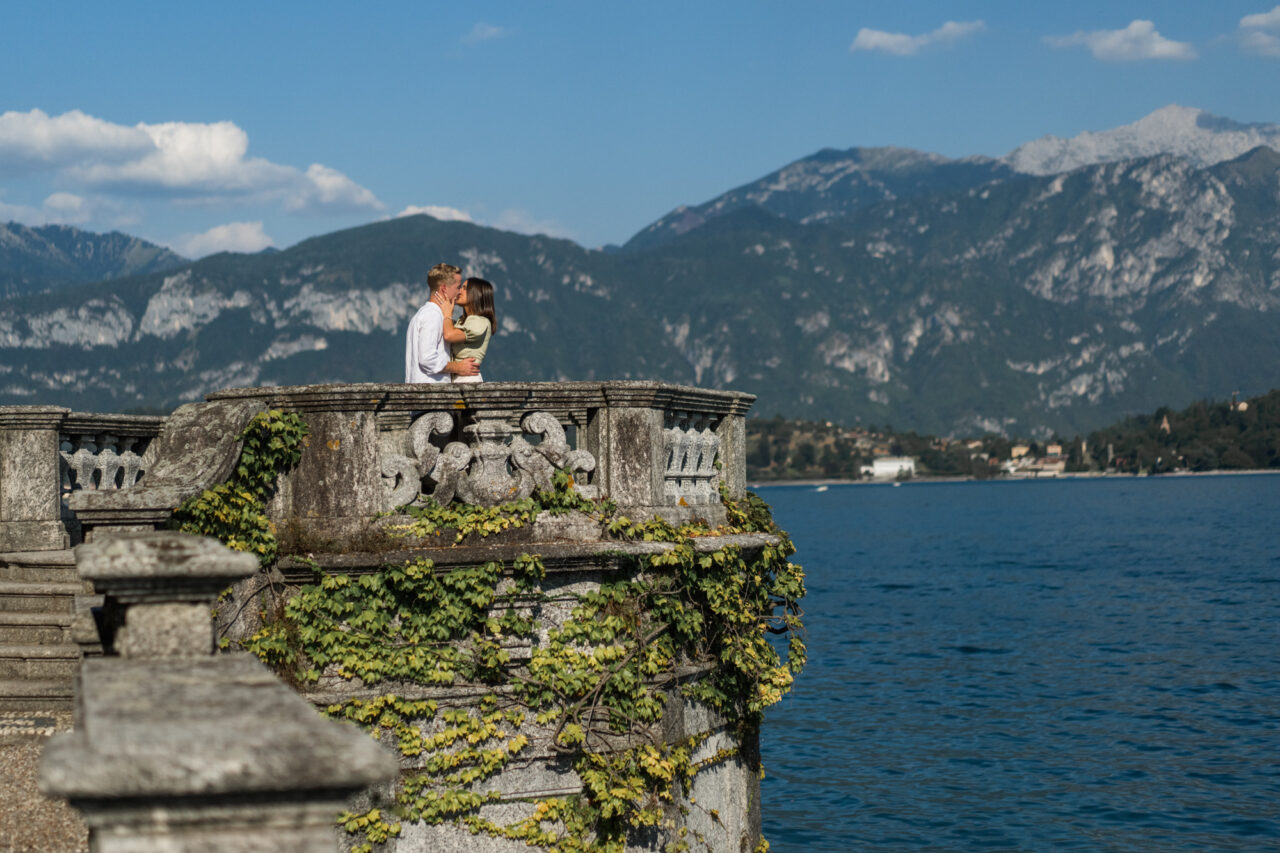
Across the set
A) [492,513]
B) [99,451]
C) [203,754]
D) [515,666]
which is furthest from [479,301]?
[203,754]

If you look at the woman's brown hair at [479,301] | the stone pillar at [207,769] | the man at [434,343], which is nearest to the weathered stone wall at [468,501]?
the man at [434,343]

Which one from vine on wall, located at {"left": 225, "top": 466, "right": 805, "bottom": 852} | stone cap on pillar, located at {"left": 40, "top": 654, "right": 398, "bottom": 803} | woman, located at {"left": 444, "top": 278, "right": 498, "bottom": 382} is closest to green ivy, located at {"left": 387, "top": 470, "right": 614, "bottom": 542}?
vine on wall, located at {"left": 225, "top": 466, "right": 805, "bottom": 852}

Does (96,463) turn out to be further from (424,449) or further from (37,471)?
(424,449)

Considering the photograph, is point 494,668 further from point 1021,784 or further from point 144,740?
point 1021,784

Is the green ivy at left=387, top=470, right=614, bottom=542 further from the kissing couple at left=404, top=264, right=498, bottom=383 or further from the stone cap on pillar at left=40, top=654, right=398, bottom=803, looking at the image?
the stone cap on pillar at left=40, top=654, right=398, bottom=803

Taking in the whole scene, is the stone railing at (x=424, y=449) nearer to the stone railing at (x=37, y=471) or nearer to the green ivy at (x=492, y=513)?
the green ivy at (x=492, y=513)

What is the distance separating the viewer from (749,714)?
958cm

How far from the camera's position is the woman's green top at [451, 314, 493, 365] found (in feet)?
31.0

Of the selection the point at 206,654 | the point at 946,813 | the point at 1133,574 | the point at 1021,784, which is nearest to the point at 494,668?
the point at 206,654

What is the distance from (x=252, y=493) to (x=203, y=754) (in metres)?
5.56

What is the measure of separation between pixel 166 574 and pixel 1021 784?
1938 centimetres

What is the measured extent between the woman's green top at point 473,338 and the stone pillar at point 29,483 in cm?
342

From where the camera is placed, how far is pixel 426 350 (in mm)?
9227

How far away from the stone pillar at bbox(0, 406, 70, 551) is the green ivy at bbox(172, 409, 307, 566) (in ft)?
10.6
